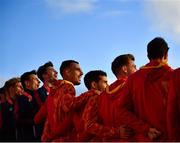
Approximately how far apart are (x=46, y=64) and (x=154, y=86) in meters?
4.25

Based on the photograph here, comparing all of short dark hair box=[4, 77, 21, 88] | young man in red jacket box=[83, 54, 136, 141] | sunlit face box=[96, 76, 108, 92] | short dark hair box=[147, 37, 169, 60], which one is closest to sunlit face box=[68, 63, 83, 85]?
sunlit face box=[96, 76, 108, 92]

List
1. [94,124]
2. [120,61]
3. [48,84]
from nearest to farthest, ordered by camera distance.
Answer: [94,124] → [120,61] → [48,84]

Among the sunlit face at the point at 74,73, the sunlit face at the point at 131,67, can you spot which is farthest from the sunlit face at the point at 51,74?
the sunlit face at the point at 131,67

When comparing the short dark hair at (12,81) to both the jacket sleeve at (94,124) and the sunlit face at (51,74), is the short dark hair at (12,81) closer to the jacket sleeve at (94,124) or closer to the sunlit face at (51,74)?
the sunlit face at (51,74)

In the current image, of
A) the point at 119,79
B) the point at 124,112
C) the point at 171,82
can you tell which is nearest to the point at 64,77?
the point at 119,79

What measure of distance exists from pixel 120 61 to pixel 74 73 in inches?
43.2

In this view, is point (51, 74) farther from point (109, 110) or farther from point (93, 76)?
point (109, 110)

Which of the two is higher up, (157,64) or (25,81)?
(25,81)

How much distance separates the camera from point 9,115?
1091 cm

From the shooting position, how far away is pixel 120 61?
23.6ft

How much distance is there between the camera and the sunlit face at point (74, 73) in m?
7.99

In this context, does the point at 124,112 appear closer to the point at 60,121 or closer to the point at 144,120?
the point at 144,120

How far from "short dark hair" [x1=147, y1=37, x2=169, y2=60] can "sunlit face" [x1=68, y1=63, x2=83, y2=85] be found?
1860 mm

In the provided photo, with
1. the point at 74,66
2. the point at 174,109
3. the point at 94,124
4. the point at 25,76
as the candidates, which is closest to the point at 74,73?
the point at 74,66
